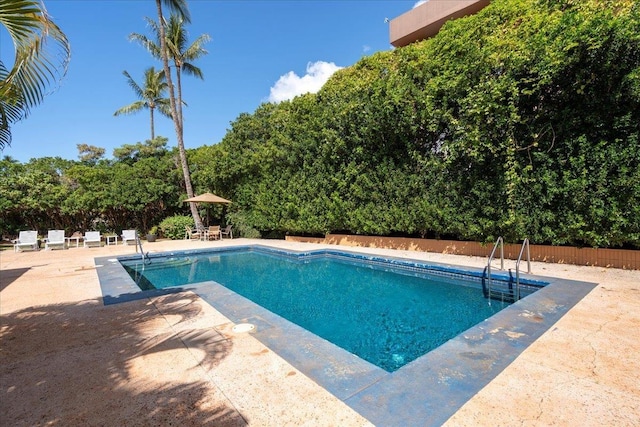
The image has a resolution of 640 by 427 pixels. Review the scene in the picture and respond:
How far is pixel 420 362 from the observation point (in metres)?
2.93

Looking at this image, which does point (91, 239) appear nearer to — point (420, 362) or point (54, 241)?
point (54, 241)

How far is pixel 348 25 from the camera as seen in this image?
700 inches

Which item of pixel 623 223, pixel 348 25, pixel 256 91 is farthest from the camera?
pixel 256 91

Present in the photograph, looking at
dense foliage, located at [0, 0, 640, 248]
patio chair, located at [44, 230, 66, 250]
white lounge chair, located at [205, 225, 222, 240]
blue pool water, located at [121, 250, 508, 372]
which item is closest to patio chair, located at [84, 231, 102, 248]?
patio chair, located at [44, 230, 66, 250]

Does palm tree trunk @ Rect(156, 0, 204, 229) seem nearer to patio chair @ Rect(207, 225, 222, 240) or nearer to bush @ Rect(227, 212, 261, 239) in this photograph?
patio chair @ Rect(207, 225, 222, 240)

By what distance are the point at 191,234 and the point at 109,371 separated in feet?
49.0

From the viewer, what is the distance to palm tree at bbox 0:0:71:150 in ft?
9.22

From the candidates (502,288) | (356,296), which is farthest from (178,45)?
(502,288)

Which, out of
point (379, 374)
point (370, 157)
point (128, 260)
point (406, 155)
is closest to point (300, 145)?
point (370, 157)

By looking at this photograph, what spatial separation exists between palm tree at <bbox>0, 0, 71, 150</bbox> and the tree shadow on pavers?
2.41 m

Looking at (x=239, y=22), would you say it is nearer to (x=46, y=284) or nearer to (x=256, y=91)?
(x=256, y=91)

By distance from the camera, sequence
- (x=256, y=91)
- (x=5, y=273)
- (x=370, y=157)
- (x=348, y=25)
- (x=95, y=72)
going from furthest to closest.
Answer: (x=256, y=91), (x=348, y=25), (x=95, y=72), (x=370, y=157), (x=5, y=273)

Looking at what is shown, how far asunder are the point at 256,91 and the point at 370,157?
1365cm

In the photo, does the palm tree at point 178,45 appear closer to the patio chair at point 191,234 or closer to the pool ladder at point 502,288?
the patio chair at point 191,234
